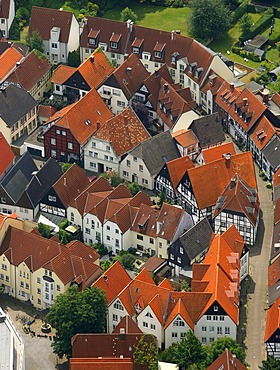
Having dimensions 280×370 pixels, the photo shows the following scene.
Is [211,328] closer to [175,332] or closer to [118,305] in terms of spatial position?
[175,332]

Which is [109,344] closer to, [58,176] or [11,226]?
[11,226]

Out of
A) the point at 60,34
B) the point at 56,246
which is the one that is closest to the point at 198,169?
the point at 56,246

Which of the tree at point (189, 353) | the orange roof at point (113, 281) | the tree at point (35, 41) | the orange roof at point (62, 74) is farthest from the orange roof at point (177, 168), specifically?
the tree at point (35, 41)

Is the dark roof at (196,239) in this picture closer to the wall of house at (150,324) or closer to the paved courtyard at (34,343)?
the wall of house at (150,324)

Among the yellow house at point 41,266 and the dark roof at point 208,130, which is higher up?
the dark roof at point 208,130

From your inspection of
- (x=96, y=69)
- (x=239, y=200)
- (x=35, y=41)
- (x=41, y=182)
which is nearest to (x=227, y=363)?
(x=239, y=200)

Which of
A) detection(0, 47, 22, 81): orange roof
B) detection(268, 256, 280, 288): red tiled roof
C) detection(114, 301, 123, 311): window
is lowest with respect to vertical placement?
detection(114, 301, 123, 311): window

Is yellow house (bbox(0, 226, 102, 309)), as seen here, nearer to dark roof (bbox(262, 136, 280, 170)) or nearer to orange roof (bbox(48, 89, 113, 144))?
orange roof (bbox(48, 89, 113, 144))

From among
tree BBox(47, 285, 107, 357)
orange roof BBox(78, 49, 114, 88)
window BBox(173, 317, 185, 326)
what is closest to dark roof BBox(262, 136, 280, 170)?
orange roof BBox(78, 49, 114, 88)
